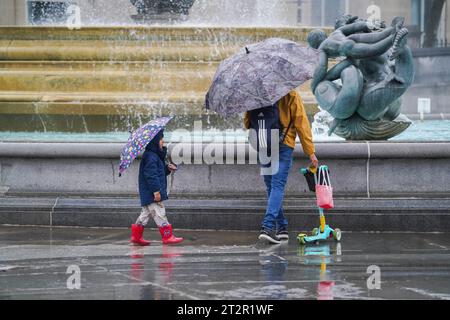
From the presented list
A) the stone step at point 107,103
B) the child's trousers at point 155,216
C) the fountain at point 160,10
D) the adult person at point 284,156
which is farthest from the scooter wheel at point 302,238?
the fountain at point 160,10

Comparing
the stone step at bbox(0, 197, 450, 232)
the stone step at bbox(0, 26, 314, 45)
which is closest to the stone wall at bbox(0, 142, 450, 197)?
the stone step at bbox(0, 197, 450, 232)

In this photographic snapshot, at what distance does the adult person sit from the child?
0.81 metres

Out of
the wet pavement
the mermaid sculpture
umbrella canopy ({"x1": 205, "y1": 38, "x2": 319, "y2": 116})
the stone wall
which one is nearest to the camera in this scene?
the wet pavement

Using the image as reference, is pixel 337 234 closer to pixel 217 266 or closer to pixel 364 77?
pixel 217 266

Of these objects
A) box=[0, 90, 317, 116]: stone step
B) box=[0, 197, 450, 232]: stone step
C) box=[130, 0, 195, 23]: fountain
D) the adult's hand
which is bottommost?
box=[0, 197, 450, 232]: stone step

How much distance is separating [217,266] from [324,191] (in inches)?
58.6

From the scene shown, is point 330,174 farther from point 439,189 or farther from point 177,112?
point 177,112

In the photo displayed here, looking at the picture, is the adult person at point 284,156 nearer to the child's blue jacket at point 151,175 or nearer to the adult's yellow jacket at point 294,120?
the adult's yellow jacket at point 294,120

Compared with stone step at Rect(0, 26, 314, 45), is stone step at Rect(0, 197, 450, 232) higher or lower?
lower

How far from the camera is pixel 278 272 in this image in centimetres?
852

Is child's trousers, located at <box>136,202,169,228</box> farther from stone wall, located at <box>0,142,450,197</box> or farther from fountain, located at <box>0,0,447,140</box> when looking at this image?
fountain, located at <box>0,0,447,140</box>

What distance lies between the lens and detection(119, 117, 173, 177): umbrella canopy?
9.89m

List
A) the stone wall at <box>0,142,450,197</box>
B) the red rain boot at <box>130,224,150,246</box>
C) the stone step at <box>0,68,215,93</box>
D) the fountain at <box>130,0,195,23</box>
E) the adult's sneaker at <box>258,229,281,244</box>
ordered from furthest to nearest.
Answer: the fountain at <box>130,0,195,23</box>
the stone step at <box>0,68,215,93</box>
the stone wall at <box>0,142,450,197</box>
the red rain boot at <box>130,224,150,246</box>
the adult's sneaker at <box>258,229,281,244</box>
